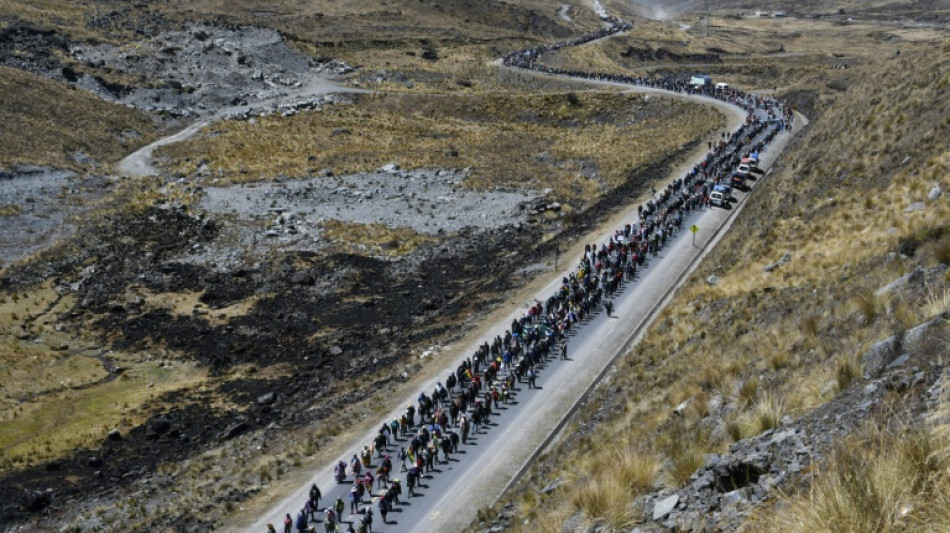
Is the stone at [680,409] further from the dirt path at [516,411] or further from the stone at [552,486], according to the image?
the dirt path at [516,411]

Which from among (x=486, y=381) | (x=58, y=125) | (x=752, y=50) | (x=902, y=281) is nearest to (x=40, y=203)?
(x=58, y=125)

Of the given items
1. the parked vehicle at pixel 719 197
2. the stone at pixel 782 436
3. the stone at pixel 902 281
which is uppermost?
the stone at pixel 902 281

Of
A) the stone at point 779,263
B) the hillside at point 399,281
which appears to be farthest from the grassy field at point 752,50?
the stone at point 779,263

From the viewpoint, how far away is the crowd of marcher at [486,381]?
21422 millimetres

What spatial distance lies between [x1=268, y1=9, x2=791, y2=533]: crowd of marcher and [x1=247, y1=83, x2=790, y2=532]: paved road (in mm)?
344

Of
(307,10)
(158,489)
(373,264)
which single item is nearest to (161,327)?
(373,264)

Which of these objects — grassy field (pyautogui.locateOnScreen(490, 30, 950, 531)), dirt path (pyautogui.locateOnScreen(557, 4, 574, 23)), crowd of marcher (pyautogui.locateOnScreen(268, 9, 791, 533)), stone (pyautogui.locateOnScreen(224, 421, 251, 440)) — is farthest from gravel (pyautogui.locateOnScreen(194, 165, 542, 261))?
dirt path (pyautogui.locateOnScreen(557, 4, 574, 23))

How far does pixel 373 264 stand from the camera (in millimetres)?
46062

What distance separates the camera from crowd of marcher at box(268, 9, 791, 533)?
21.4 meters

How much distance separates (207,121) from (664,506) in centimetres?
8442

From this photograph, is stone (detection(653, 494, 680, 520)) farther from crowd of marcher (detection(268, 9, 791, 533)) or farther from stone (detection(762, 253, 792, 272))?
stone (detection(762, 253, 792, 272))

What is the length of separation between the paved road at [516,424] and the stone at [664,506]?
12071 mm

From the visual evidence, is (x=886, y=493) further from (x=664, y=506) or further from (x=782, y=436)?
(x=664, y=506)

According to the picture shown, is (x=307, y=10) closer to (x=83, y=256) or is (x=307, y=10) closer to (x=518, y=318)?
(x=83, y=256)
